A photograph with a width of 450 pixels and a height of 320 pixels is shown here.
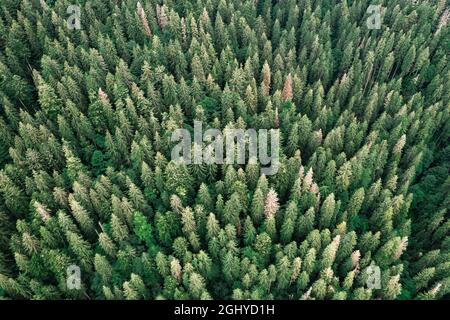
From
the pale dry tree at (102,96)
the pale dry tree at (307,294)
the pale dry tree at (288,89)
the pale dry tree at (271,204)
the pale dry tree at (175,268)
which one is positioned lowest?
the pale dry tree at (307,294)

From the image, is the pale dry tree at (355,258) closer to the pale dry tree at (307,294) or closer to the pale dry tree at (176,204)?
the pale dry tree at (307,294)

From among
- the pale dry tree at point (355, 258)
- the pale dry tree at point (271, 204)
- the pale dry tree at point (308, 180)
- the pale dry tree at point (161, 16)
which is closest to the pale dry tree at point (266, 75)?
the pale dry tree at point (308, 180)

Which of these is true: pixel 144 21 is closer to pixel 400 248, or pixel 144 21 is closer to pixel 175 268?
pixel 175 268

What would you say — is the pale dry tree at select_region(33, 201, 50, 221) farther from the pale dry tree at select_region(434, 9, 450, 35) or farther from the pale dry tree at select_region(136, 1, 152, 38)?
the pale dry tree at select_region(434, 9, 450, 35)

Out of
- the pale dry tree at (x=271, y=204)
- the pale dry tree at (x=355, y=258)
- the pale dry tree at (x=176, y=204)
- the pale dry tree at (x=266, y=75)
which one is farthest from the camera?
the pale dry tree at (x=266, y=75)

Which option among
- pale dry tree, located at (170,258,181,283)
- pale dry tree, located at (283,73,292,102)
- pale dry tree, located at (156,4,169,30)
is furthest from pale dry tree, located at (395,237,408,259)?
pale dry tree, located at (156,4,169,30)

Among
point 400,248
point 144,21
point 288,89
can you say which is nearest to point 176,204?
point 400,248
